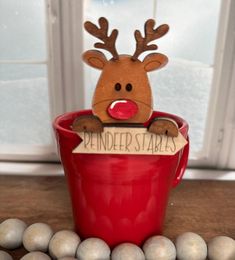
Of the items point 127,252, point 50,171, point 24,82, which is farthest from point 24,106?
point 127,252

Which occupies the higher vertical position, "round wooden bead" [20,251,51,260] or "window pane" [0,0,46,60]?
"window pane" [0,0,46,60]

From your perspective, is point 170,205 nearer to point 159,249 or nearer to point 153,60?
point 159,249

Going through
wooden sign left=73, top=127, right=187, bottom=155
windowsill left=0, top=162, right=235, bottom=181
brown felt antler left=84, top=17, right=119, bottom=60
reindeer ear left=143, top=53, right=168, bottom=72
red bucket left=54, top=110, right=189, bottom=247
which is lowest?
windowsill left=0, top=162, right=235, bottom=181

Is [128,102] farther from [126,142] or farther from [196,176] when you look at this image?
[196,176]

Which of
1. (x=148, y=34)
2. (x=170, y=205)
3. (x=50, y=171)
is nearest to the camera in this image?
(x=148, y=34)

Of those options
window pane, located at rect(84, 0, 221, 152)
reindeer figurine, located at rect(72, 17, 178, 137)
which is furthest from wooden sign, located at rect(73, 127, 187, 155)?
window pane, located at rect(84, 0, 221, 152)

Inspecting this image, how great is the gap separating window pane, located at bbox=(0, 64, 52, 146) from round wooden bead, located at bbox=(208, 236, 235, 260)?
0.44 m

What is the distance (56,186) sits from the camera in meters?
0.74

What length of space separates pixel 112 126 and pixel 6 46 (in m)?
0.38

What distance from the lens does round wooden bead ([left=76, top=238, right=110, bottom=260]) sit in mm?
489

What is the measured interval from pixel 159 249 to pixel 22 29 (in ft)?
1.67

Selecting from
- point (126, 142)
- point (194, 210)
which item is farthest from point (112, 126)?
point (194, 210)

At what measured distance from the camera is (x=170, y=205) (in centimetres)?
68

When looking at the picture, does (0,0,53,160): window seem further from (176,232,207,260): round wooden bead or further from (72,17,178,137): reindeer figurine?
(176,232,207,260): round wooden bead
